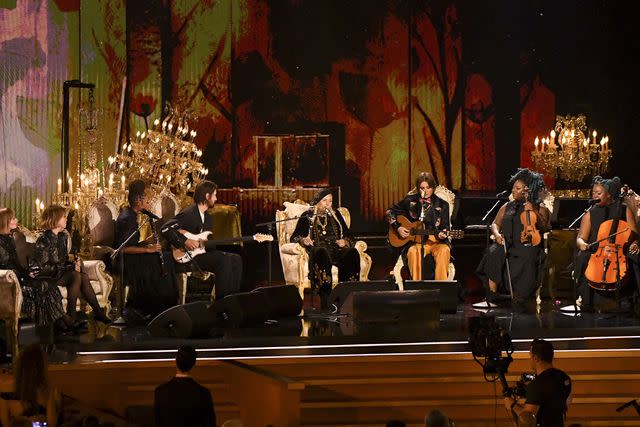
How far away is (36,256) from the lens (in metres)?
8.66

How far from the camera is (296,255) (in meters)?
10.4

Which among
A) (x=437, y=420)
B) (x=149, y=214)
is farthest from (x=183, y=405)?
(x=149, y=214)

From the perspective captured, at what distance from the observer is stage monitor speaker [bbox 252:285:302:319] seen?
931 cm

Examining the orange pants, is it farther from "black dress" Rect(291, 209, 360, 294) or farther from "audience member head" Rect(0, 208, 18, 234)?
"audience member head" Rect(0, 208, 18, 234)

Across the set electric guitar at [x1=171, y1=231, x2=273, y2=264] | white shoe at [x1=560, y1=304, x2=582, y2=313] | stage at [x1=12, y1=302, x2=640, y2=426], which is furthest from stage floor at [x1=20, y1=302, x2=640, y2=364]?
electric guitar at [x1=171, y1=231, x2=273, y2=264]

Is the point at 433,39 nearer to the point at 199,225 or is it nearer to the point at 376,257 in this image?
the point at 376,257

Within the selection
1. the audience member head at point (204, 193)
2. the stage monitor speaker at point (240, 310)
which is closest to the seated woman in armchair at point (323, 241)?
the audience member head at point (204, 193)

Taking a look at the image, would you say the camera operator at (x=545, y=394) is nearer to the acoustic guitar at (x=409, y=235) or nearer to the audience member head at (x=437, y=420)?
the audience member head at (x=437, y=420)

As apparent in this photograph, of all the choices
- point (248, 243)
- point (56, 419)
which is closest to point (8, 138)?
point (248, 243)

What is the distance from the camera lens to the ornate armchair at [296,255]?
10.3m

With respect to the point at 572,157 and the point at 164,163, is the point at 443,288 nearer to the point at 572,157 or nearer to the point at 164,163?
the point at 572,157

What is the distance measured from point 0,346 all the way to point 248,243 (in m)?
6.53

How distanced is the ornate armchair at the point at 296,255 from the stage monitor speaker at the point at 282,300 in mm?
694

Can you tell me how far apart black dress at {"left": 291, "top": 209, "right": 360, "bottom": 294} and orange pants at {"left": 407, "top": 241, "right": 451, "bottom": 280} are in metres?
0.53
